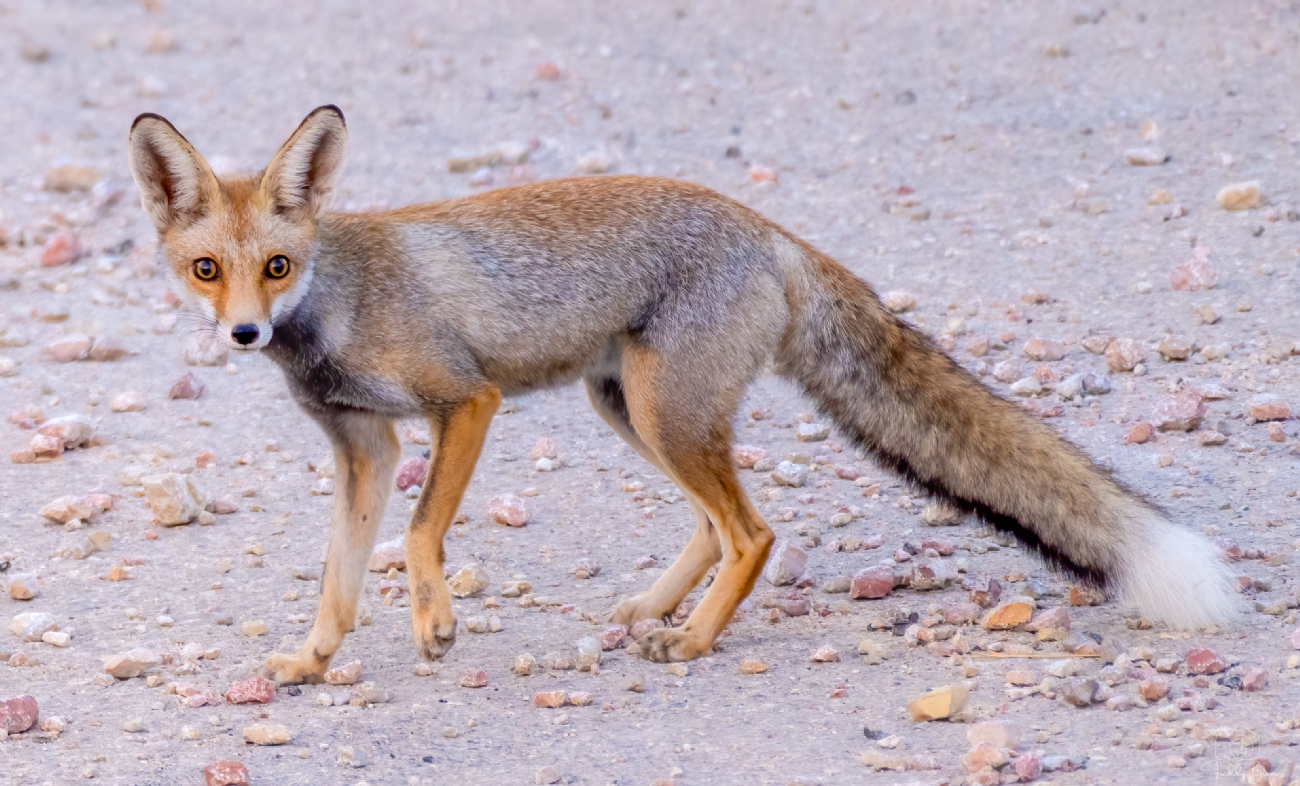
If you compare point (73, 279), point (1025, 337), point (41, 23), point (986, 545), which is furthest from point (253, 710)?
point (41, 23)

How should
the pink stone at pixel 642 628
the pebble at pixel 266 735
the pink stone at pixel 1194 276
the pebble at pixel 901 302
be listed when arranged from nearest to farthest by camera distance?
the pebble at pixel 266 735 → the pink stone at pixel 642 628 → the pink stone at pixel 1194 276 → the pebble at pixel 901 302

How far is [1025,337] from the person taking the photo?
7504mm

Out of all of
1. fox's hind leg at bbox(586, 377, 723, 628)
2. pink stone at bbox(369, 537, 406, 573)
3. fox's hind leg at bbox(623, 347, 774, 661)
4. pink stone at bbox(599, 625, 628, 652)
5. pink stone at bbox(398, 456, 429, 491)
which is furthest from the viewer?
pink stone at bbox(398, 456, 429, 491)

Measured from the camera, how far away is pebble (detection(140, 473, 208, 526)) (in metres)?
6.17

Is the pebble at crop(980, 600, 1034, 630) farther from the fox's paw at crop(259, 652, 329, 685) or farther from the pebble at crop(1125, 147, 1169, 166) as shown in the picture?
the pebble at crop(1125, 147, 1169, 166)

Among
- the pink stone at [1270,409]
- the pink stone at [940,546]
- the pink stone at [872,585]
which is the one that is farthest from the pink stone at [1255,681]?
the pink stone at [1270,409]

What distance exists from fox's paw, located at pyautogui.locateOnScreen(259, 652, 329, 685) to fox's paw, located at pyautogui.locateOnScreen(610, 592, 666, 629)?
3.55 ft

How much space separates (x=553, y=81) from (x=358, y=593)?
7631 millimetres

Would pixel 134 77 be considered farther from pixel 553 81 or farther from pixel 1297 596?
pixel 1297 596

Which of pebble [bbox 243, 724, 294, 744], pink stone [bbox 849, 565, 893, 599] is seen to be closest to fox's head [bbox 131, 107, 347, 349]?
pebble [bbox 243, 724, 294, 744]

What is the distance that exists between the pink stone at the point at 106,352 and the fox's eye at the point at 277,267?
11.7ft

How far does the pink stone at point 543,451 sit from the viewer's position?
682 centimetres

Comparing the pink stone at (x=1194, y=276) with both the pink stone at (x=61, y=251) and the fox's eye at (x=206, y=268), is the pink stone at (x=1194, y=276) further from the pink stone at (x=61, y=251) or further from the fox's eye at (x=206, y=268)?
the pink stone at (x=61, y=251)

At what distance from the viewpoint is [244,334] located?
4.58m
